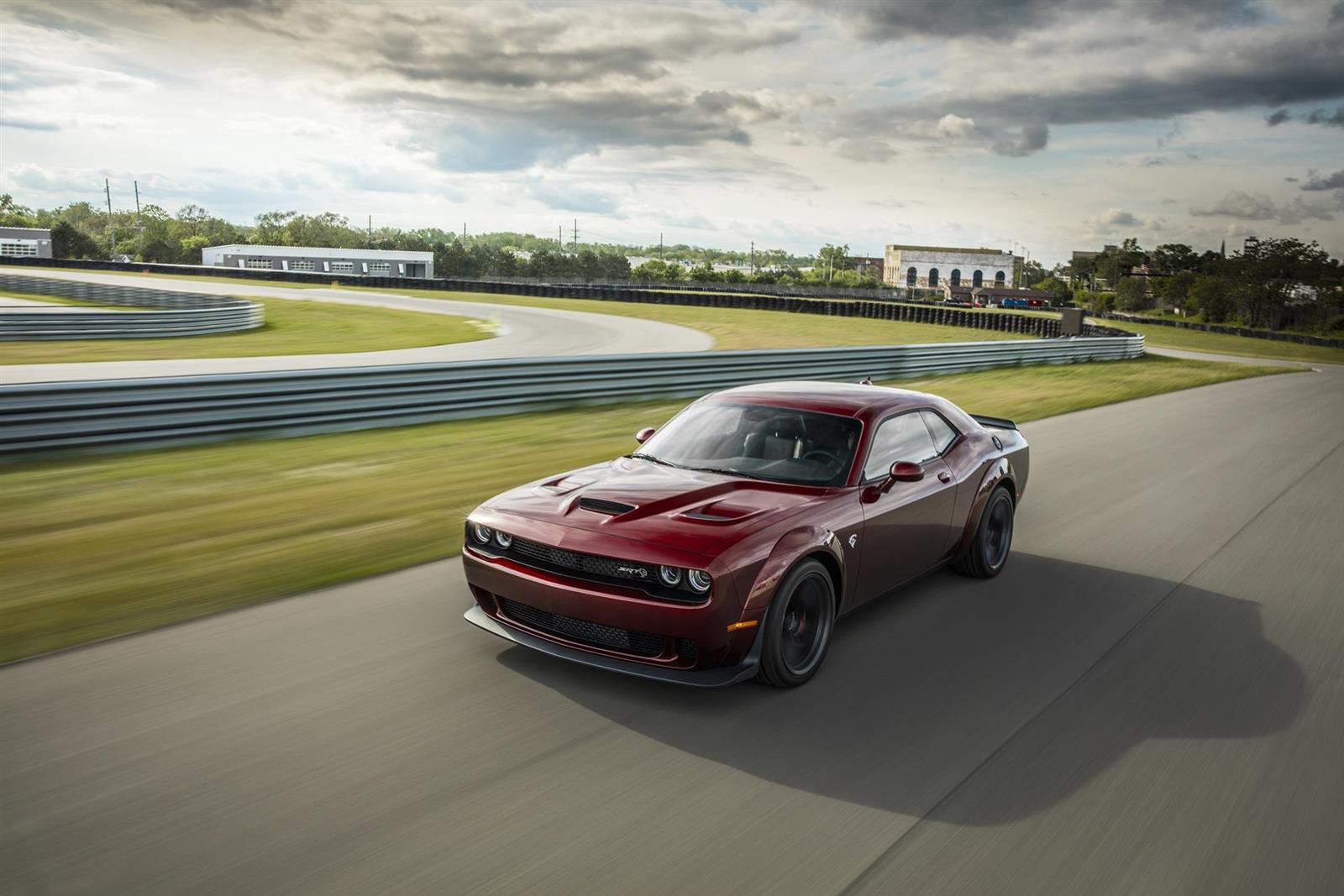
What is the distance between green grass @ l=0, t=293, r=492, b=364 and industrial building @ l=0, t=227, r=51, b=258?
306ft

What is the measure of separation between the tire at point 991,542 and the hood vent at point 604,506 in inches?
110

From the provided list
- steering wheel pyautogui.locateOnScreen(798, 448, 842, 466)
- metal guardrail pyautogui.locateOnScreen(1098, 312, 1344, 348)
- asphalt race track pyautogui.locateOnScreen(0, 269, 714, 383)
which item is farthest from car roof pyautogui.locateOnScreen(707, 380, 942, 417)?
metal guardrail pyautogui.locateOnScreen(1098, 312, 1344, 348)

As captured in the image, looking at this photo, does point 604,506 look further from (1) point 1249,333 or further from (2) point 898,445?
(1) point 1249,333

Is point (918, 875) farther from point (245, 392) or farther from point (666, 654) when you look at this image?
point (245, 392)

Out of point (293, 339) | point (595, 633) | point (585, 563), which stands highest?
point (585, 563)

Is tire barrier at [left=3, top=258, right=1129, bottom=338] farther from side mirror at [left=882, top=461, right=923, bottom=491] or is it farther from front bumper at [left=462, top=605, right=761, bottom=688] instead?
front bumper at [left=462, top=605, right=761, bottom=688]

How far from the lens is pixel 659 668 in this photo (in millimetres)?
4410

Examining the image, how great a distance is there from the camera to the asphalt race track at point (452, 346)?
18.2 m

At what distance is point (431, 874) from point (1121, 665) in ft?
12.3

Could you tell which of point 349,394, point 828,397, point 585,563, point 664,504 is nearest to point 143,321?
point 349,394

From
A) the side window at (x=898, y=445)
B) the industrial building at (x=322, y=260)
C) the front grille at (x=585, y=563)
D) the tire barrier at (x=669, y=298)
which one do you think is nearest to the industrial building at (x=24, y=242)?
the industrial building at (x=322, y=260)

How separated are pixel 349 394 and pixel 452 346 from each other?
14822mm

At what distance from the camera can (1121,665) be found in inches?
205

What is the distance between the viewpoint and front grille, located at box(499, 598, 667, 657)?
14.6 ft
